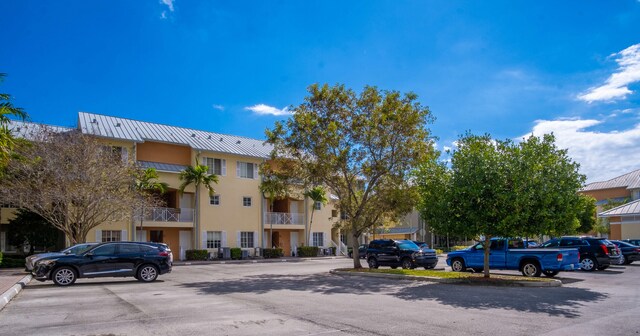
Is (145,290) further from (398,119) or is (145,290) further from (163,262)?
(398,119)

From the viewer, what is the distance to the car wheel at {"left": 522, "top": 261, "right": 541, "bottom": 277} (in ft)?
66.0

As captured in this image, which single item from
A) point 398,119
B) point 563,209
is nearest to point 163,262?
point 398,119

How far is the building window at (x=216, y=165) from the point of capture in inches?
1588

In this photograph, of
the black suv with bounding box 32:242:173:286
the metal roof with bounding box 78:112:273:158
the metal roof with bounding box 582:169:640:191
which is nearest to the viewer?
the black suv with bounding box 32:242:173:286

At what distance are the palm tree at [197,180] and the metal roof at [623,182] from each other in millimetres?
51399

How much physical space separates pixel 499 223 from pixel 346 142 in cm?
924

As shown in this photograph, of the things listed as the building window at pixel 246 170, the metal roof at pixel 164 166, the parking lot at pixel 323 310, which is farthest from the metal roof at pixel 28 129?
the parking lot at pixel 323 310

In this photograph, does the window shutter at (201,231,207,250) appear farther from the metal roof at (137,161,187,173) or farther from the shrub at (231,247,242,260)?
the metal roof at (137,161,187,173)

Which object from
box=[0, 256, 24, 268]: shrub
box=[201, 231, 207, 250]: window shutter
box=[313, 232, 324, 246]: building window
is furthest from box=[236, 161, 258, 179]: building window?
box=[0, 256, 24, 268]: shrub

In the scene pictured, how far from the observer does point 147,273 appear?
19500 mm

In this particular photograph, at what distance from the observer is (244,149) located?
143 ft

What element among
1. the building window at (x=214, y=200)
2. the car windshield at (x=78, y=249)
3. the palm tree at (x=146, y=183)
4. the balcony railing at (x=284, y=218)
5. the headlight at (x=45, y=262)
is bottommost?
the headlight at (x=45, y=262)

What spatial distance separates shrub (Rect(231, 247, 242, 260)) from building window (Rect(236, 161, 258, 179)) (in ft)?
20.2

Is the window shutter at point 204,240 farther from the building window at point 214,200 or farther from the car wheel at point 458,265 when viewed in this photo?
the car wheel at point 458,265
